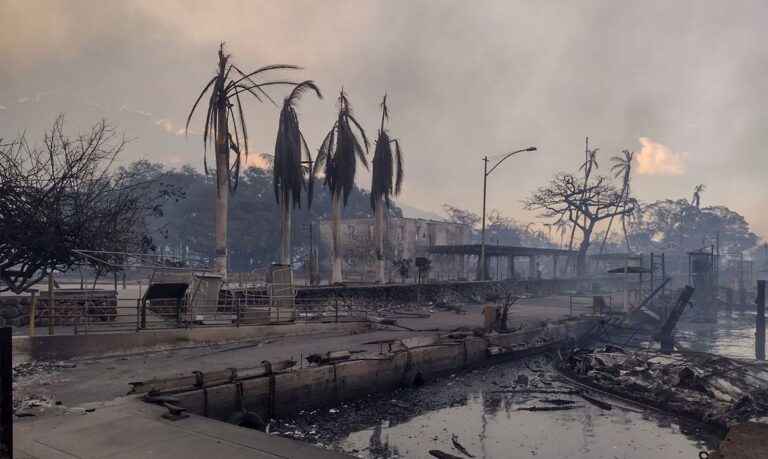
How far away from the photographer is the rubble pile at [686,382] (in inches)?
522

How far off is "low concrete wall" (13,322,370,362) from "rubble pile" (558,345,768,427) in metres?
10.3

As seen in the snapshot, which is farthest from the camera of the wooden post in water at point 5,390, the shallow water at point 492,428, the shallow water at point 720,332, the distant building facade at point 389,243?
the distant building facade at point 389,243

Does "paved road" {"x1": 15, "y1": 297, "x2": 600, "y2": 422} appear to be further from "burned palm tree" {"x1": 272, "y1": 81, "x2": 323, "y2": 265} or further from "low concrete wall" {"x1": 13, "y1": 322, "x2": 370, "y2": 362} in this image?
"burned palm tree" {"x1": 272, "y1": 81, "x2": 323, "y2": 265}

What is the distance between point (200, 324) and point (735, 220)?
112m

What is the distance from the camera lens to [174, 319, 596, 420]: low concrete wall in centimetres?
1041

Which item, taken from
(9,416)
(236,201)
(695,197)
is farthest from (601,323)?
(695,197)

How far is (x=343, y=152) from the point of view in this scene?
34.1 metres

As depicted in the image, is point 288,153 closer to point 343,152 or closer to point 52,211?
point 343,152

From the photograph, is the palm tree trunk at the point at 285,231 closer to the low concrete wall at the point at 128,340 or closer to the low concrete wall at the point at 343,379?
the low concrete wall at the point at 128,340

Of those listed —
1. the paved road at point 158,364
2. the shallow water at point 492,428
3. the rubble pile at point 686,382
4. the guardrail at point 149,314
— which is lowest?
the shallow water at point 492,428

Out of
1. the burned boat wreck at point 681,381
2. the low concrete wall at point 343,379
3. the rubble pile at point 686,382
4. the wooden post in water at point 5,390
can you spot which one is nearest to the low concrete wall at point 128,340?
the low concrete wall at point 343,379

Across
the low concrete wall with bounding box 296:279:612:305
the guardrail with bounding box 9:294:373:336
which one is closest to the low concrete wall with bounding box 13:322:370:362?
the guardrail with bounding box 9:294:373:336

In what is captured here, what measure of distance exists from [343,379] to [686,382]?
9.91 meters

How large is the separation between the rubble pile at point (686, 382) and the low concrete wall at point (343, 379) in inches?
116
